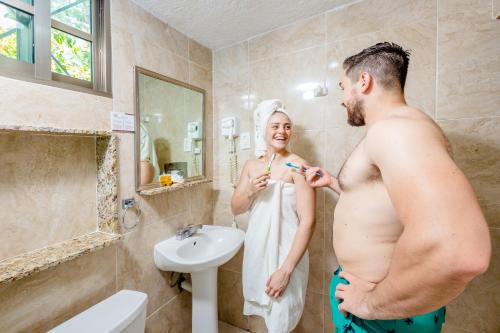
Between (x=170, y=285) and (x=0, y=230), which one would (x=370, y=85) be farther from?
(x=170, y=285)

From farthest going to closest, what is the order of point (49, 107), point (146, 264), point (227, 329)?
point (227, 329)
point (146, 264)
point (49, 107)

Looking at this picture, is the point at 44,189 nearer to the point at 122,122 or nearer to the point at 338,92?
the point at 122,122

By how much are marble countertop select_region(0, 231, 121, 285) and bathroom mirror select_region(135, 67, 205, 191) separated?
1.13ft

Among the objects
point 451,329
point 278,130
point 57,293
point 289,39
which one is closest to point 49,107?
point 57,293

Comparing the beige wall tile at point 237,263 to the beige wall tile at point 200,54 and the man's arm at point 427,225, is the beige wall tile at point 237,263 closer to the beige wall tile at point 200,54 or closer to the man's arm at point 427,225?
the man's arm at point 427,225

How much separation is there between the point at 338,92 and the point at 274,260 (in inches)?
42.9

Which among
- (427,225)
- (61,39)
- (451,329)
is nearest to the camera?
(427,225)

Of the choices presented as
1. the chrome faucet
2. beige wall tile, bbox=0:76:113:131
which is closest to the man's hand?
the chrome faucet

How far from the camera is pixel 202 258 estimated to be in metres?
1.37

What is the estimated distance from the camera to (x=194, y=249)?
154 centimetres

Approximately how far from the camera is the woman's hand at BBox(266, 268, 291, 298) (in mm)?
1124

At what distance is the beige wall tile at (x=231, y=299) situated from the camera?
5.91 feet

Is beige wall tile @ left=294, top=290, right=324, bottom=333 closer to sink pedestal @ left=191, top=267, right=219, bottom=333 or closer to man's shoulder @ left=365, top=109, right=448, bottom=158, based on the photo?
sink pedestal @ left=191, top=267, right=219, bottom=333

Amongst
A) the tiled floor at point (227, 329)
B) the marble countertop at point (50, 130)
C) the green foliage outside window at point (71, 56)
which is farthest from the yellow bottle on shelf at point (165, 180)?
the tiled floor at point (227, 329)
